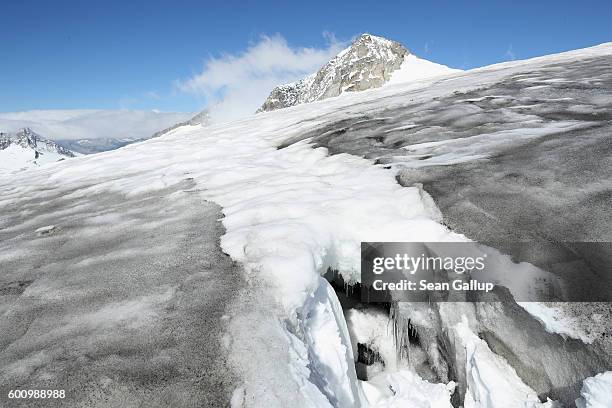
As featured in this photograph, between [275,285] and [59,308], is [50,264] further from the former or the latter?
[275,285]

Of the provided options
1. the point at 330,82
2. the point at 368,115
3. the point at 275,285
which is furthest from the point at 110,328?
the point at 330,82

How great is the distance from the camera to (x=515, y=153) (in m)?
5.45

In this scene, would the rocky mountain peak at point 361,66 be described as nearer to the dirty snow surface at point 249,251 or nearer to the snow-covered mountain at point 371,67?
the snow-covered mountain at point 371,67

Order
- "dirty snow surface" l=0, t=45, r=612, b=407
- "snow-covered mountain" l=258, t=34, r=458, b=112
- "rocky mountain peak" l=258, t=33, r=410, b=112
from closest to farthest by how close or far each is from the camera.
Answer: "dirty snow surface" l=0, t=45, r=612, b=407 → "snow-covered mountain" l=258, t=34, r=458, b=112 → "rocky mountain peak" l=258, t=33, r=410, b=112

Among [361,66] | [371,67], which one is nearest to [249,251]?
[371,67]

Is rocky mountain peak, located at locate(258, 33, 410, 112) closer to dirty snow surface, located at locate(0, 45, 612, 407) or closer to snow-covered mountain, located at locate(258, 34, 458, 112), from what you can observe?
snow-covered mountain, located at locate(258, 34, 458, 112)

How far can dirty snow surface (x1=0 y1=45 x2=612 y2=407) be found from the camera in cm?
266

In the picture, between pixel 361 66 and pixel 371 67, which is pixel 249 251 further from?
pixel 361 66

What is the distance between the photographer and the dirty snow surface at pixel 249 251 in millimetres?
2658

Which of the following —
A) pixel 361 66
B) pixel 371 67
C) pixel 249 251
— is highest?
pixel 361 66

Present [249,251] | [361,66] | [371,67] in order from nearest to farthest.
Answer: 1. [249,251]
2. [371,67]
3. [361,66]

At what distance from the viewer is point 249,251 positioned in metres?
4.02

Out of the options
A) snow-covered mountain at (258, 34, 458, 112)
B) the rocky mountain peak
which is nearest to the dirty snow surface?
snow-covered mountain at (258, 34, 458, 112)

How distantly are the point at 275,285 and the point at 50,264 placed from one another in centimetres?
271
